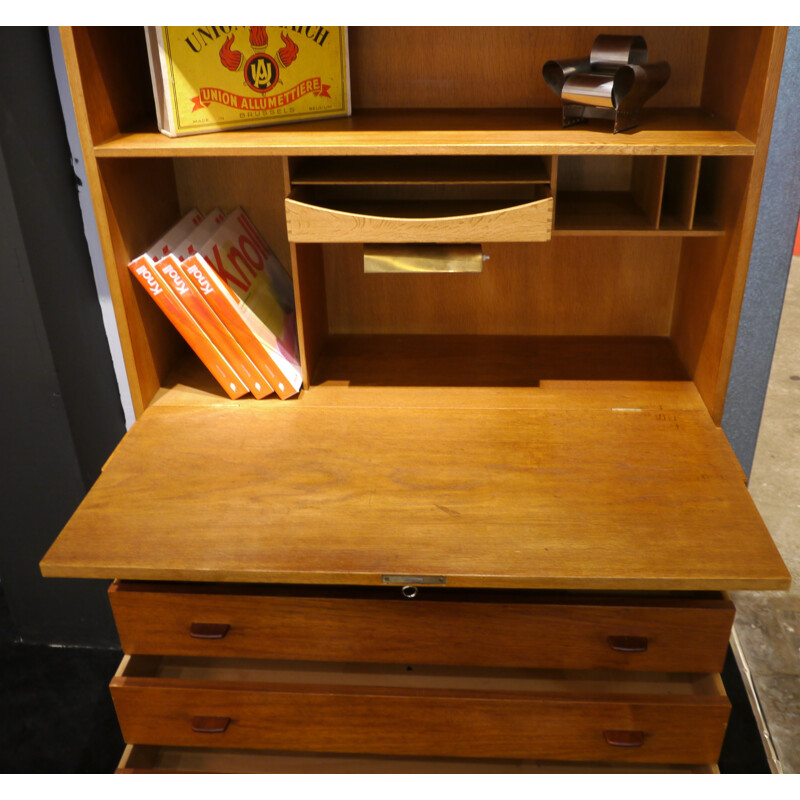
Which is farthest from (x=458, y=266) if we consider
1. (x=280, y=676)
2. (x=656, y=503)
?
(x=280, y=676)

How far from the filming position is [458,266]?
138 centimetres

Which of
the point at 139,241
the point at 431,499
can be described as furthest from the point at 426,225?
the point at 139,241

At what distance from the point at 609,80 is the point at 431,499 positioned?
0.72 m

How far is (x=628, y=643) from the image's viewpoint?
1.21 metres

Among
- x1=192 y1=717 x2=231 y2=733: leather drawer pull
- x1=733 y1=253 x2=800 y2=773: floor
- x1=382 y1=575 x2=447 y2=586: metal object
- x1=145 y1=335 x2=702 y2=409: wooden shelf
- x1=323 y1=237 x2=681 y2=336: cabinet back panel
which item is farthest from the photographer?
x1=733 y1=253 x2=800 y2=773: floor

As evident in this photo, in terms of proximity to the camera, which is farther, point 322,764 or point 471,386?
point 471,386

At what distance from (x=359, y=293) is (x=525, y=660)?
855mm

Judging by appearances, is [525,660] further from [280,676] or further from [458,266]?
[458,266]

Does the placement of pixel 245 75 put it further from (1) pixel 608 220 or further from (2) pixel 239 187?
(1) pixel 608 220

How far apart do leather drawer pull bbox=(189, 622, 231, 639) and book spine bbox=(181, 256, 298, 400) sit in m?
0.46

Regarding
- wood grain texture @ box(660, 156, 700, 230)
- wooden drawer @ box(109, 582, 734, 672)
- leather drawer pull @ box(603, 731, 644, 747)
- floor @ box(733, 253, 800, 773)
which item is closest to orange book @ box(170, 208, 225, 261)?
wooden drawer @ box(109, 582, 734, 672)

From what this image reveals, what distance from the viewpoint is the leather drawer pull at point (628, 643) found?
3.95 feet

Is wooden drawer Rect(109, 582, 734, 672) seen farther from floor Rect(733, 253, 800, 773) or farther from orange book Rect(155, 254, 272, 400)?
floor Rect(733, 253, 800, 773)

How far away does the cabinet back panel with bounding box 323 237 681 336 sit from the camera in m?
1.66
